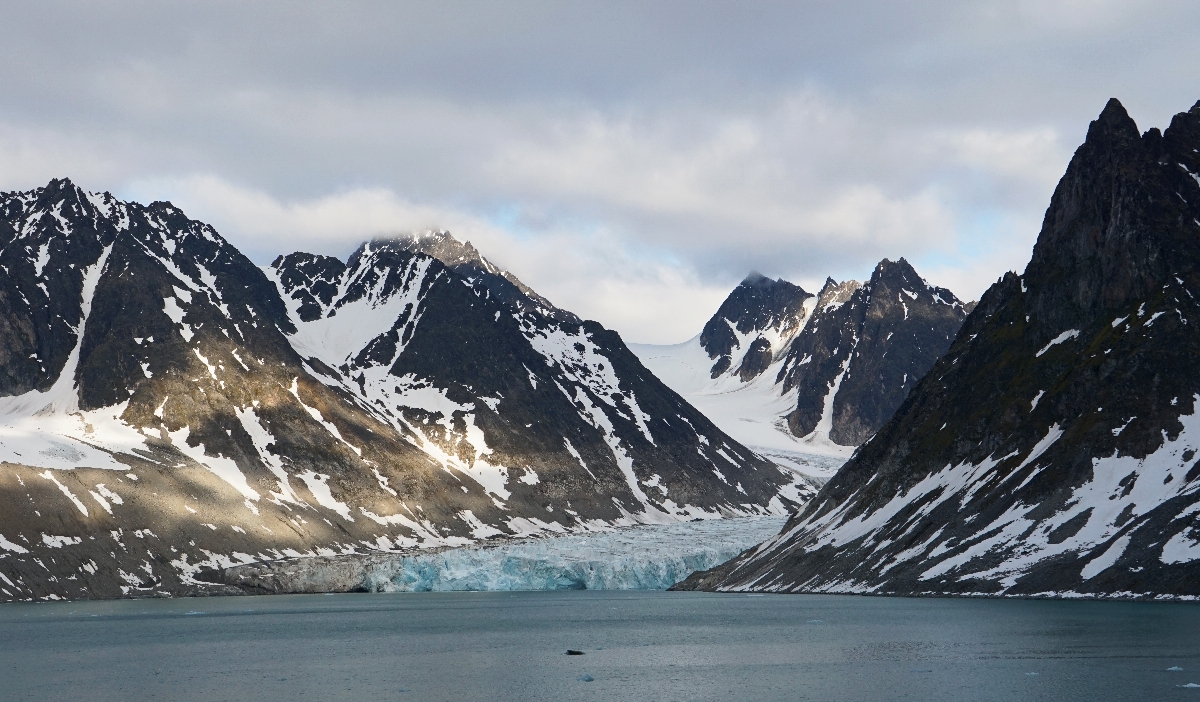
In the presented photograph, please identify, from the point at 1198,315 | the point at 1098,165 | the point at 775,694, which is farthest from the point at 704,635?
the point at 1098,165

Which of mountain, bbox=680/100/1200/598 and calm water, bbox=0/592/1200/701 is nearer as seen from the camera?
calm water, bbox=0/592/1200/701

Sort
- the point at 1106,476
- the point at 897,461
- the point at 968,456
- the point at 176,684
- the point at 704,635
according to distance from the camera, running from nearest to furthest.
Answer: the point at 176,684 < the point at 704,635 < the point at 1106,476 < the point at 968,456 < the point at 897,461

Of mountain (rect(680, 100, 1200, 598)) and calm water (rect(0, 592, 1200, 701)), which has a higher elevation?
mountain (rect(680, 100, 1200, 598))

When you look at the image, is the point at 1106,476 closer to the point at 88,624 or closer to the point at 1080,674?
the point at 1080,674

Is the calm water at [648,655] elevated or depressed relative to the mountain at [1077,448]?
depressed
